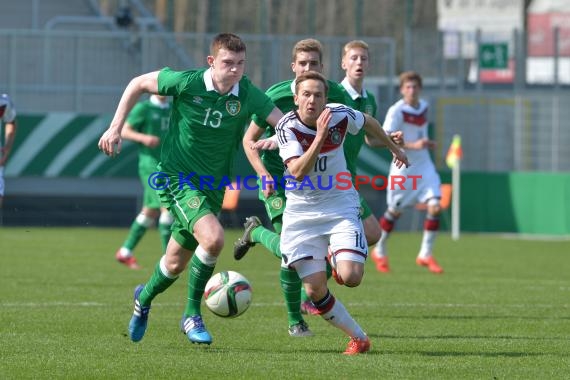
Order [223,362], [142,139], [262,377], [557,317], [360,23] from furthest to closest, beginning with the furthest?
[360,23], [142,139], [557,317], [223,362], [262,377]

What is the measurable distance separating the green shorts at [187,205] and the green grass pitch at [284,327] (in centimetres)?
73

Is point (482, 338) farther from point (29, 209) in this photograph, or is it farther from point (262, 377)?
point (29, 209)

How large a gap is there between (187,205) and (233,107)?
77cm

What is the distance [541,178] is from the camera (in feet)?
84.5

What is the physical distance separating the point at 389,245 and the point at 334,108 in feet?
43.7

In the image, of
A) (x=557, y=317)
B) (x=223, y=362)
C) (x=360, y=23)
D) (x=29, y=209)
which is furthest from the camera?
(x=360, y=23)

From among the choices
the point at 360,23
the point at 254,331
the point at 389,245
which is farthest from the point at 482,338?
the point at 360,23

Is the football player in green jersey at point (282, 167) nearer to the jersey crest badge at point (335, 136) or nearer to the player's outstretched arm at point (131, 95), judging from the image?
the player's outstretched arm at point (131, 95)

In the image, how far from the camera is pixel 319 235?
857 centimetres

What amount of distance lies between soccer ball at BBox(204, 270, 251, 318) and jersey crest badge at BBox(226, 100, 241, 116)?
1.18 metres

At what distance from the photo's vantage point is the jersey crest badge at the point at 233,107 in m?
9.06

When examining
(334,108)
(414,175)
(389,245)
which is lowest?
(389,245)

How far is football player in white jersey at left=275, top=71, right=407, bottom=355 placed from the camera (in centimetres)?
836

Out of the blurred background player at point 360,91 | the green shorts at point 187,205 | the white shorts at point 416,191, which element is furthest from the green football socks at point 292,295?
the white shorts at point 416,191
